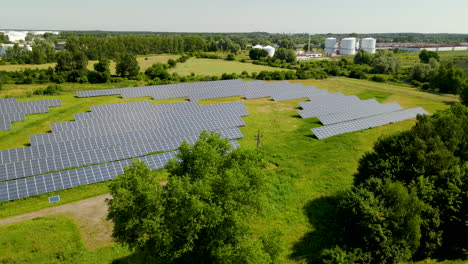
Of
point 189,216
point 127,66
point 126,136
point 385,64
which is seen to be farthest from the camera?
point 385,64

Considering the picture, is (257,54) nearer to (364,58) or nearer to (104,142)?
(364,58)

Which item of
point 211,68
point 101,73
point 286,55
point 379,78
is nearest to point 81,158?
point 101,73

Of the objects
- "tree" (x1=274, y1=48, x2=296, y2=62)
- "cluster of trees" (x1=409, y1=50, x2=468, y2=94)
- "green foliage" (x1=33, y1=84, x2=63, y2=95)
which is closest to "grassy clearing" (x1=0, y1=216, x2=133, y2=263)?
"green foliage" (x1=33, y1=84, x2=63, y2=95)

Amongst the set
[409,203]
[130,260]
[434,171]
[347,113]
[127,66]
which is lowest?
[130,260]

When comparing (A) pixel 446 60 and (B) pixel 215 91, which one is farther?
(A) pixel 446 60

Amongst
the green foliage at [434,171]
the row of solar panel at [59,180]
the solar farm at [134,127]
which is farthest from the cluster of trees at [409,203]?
the row of solar panel at [59,180]

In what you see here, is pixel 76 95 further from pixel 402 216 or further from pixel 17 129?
pixel 402 216

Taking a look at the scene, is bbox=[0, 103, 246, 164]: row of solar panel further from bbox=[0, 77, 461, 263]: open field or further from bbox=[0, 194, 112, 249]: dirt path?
bbox=[0, 194, 112, 249]: dirt path
